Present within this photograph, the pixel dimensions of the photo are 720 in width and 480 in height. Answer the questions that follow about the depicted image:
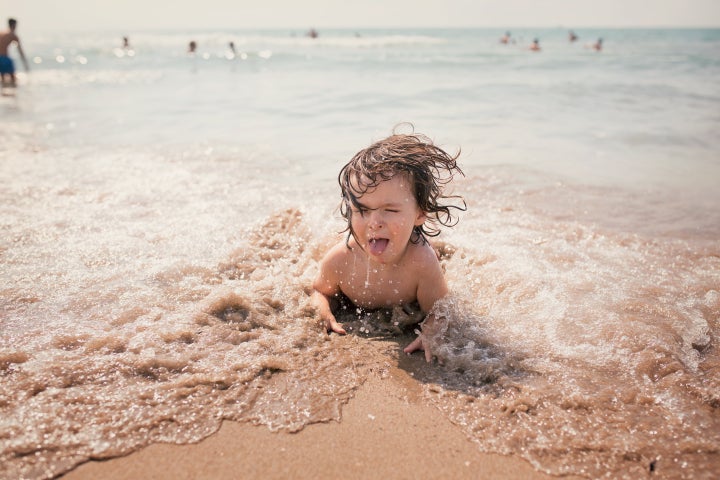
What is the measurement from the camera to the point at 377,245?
2.31 metres

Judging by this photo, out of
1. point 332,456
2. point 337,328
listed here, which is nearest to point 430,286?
point 337,328

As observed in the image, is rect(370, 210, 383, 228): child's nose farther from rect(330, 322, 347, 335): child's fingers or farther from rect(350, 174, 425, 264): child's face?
rect(330, 322, 347, 335): child's fingers

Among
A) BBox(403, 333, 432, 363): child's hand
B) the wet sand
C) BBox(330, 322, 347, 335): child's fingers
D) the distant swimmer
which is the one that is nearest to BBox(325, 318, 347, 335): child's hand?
BBox(330, 322, 347, 335): child's fingers

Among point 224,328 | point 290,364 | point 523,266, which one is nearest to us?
point 290,364

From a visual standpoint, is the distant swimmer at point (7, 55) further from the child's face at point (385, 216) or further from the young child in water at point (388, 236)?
the child's face at point (385, 216)

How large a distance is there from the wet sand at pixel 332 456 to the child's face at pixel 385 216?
2.61 ft

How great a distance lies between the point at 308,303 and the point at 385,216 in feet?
2.24

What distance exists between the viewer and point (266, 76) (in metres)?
16.1

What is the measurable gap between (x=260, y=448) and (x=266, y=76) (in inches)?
626

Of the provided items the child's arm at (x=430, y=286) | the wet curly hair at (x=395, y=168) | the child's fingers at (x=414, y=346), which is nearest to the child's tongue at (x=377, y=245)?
the wet curly hair at (x=395, y=168)

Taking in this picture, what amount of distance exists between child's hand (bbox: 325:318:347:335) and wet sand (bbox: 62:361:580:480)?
582mm

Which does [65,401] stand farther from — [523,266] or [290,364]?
[523,266]

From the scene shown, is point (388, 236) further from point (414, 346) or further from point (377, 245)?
point (414, 346)

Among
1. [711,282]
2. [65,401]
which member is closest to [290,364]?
[65,401]
